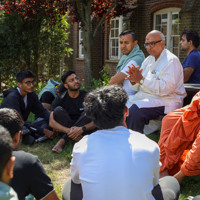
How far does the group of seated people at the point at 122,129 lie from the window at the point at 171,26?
23.0ft

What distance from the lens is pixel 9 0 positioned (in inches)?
464

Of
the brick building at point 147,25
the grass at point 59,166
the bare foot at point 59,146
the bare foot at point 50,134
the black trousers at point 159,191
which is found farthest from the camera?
the brick building at point 147,25

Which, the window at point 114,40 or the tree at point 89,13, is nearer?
the tree at point 89,13

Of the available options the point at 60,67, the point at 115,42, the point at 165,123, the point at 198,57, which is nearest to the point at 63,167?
the point at 165,123

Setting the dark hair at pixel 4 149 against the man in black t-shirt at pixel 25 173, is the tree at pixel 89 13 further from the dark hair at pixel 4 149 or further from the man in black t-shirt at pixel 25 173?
the dark hair at pixel 4 149

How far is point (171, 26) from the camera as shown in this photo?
12.9 m

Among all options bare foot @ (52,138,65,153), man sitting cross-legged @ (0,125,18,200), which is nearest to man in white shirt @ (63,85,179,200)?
man sitting cross-legged @ (0,125,18,200)

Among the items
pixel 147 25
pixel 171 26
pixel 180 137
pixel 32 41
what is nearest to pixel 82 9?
pixel 32 41

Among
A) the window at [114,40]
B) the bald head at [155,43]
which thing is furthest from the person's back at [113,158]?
the window at [114,40]

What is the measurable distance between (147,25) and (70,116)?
8.88 m

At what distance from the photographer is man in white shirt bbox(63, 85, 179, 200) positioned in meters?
2.11

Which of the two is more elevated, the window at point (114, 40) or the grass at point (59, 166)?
the window at point (114, 40)

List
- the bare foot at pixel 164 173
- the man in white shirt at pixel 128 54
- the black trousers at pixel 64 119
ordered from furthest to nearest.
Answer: the man in white shirt at pixel 128 54 < the black trousers at pixel 64 119 < the bare foot at pixel 164 173

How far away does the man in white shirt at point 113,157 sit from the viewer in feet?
6.92
